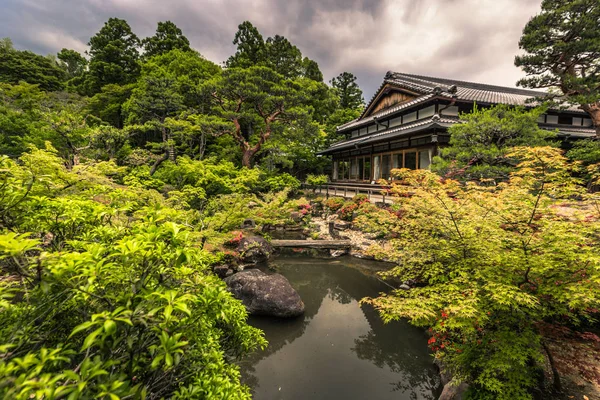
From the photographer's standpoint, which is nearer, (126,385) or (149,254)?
(126,385)

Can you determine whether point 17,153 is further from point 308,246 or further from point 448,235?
point 448,235

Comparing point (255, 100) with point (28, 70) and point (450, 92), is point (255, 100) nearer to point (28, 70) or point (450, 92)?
point (450, 92)

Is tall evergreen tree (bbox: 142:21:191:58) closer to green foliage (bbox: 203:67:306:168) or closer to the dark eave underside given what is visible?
green foliage (bbox: 203:67:306:168)

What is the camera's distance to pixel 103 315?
3.70ft

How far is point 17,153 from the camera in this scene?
46.4ft

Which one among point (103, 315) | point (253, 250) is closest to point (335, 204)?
point (253, 250)

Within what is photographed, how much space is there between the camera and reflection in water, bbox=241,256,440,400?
412 cm

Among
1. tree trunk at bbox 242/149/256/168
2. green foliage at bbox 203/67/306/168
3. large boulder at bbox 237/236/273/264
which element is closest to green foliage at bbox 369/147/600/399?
large boulder at bbox 237/236/273/264

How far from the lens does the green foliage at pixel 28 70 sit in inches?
981

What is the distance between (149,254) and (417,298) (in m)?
3.50

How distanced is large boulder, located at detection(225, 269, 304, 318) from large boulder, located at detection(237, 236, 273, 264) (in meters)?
2.27

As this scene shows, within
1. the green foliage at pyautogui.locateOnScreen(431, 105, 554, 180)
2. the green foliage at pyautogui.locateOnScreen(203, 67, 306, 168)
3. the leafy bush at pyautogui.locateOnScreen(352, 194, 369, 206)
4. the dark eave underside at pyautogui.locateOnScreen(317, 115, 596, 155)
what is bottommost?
the leafy bush at pyautogui.locateOnScreen(352, 194, 369, 206)

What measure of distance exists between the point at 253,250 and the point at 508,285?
751 cm

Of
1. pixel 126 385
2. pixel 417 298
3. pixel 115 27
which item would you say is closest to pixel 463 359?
pixel 417 298
